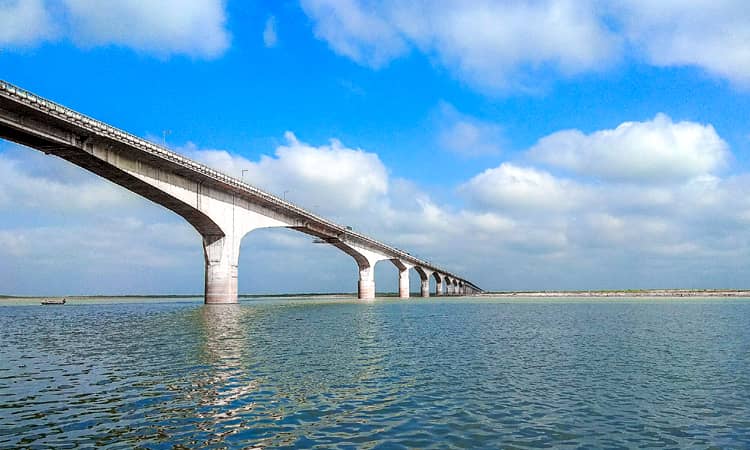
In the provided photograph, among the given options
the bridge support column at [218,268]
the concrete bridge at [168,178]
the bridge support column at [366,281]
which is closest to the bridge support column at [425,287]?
the bridge support column at [366,281]

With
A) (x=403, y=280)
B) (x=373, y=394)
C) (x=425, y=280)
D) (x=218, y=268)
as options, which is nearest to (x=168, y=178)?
(x=218, y=268)

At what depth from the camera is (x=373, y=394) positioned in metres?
15.1

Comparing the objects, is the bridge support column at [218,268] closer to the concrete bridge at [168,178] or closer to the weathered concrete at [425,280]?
the concrete bridge at [168,178]

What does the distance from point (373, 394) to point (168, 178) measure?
48146 mm

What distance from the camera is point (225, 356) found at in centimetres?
2228

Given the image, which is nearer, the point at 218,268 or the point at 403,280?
the point at 218,268

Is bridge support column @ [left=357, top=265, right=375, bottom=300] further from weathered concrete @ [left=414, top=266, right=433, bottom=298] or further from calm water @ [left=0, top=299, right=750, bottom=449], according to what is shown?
calm water @ [left=0, top=299, right=750, bottom=449]

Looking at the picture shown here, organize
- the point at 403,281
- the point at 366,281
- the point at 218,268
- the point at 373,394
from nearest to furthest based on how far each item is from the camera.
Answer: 1. the point at 373,394
2. the point at 218,268
3. the point at 366,281
4. the point at 403,281

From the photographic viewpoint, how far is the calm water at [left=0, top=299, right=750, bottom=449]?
11039 millimetres

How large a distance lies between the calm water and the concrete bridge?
19.5 m

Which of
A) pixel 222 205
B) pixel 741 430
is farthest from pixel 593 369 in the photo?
pixel 222 205

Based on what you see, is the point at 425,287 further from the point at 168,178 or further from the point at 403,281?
the point at 168,178

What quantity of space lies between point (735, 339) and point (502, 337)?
1313 cm

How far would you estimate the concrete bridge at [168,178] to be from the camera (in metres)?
40.0
